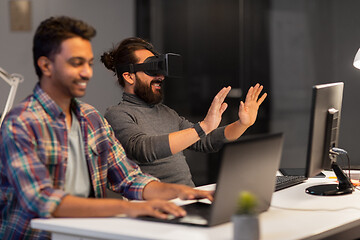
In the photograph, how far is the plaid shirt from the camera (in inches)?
75.3

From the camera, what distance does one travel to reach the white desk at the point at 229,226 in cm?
171

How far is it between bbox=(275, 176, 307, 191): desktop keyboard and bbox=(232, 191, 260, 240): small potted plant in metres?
0.89

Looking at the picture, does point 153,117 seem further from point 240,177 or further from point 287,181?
point 240,177

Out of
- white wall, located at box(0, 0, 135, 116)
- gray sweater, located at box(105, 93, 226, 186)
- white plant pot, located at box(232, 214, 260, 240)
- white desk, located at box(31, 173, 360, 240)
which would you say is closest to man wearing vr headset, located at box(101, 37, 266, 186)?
gray sweater, located at box(105, 93, 226, 186)

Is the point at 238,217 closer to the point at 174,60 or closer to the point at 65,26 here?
the point at 65,26

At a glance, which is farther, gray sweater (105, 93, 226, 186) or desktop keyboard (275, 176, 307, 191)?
gray sweater (105, 93, 226, 186)

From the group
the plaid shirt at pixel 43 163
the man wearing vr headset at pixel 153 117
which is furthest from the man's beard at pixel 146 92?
the plaid shirt at pixel 43 163

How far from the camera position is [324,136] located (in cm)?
232

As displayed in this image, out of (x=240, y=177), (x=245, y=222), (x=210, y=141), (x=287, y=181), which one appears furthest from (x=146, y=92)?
(x=245, y=222)

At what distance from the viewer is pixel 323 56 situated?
4.70 metres

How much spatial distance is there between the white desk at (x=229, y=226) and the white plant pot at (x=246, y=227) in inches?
5.5

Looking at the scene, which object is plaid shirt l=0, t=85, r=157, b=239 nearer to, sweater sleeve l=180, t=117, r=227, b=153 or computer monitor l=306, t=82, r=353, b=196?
computer monitor l=306, t=82, r=353, b=196

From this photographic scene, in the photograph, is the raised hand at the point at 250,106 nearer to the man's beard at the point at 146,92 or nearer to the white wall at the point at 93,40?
the man's beard at the point at 146,92

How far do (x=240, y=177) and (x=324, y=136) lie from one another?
653 mm
